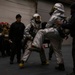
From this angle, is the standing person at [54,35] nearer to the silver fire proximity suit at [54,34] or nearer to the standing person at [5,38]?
the silver fire proximity suit at [54,34]

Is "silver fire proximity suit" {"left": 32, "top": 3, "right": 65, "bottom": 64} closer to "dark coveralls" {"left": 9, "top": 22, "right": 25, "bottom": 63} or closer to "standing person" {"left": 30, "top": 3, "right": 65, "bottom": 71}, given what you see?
"standing person" {"left": 30, "top": 3, "right": 65, "bottom": 71}

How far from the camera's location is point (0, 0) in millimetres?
19188

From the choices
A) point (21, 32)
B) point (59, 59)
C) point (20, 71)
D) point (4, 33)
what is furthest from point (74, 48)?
point (4, 33)

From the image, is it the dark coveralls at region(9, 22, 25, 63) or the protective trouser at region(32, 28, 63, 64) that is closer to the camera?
the protective trouser at region(32, 28, 63, 64)

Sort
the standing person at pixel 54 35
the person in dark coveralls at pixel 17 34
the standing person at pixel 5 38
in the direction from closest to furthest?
1. the standing person at pixel 54 35
2. the person in dark coveralls at pixel 17 34
3. the standing person at pixel 5 38

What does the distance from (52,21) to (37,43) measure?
871mm

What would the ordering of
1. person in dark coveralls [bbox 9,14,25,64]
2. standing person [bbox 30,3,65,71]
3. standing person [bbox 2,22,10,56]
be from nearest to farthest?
standing person [bbox 30,3,65,71], person in dark coveralls [bbox 9,14,25,64], standing person [bbox 2,22,10,56]

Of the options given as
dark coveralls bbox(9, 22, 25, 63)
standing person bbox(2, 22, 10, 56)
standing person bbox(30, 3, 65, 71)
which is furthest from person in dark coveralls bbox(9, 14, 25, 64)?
standing person bbox(2, 22, 10, 56)

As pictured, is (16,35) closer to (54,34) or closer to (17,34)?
(17,34)

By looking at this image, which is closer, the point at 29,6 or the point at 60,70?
the point at 60,70

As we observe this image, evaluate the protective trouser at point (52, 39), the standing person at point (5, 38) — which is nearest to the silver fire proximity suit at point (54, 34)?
the protective trouser at point (52, 39)

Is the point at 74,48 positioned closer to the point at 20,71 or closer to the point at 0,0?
the point at 20,71

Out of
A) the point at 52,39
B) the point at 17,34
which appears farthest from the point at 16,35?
the point at 52,39

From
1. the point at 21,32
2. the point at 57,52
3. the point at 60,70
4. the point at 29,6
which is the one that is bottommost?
the point at 60,70
